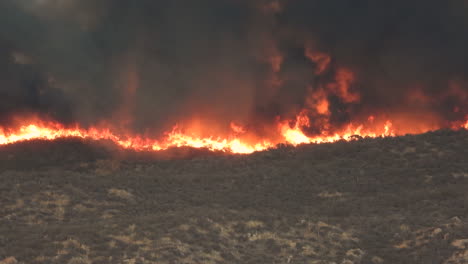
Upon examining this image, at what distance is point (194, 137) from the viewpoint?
76438 mm

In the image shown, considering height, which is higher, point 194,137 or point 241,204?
point 194,137

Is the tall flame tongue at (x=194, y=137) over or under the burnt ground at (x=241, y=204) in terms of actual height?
over

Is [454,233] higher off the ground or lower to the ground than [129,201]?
lower

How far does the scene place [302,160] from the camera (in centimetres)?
6256

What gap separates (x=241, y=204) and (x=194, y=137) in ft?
96.3

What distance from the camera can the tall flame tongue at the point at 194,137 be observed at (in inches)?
2884

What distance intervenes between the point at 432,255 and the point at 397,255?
6.76 ft

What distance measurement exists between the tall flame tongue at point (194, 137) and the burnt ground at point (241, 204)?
2704 millimetres

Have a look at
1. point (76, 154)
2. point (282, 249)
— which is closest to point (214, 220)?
point (282, 249)

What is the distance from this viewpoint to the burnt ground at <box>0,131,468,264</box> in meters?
33.1

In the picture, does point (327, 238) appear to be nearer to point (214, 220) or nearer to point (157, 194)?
point (214, 220)

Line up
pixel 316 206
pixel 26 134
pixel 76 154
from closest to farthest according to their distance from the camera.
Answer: pixel 316 206
pixel 76 154
pixel 26 134

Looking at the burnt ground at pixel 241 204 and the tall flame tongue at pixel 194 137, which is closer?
the burnt ground at pixel 241 204

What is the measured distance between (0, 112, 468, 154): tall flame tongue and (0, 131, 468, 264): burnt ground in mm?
2704
